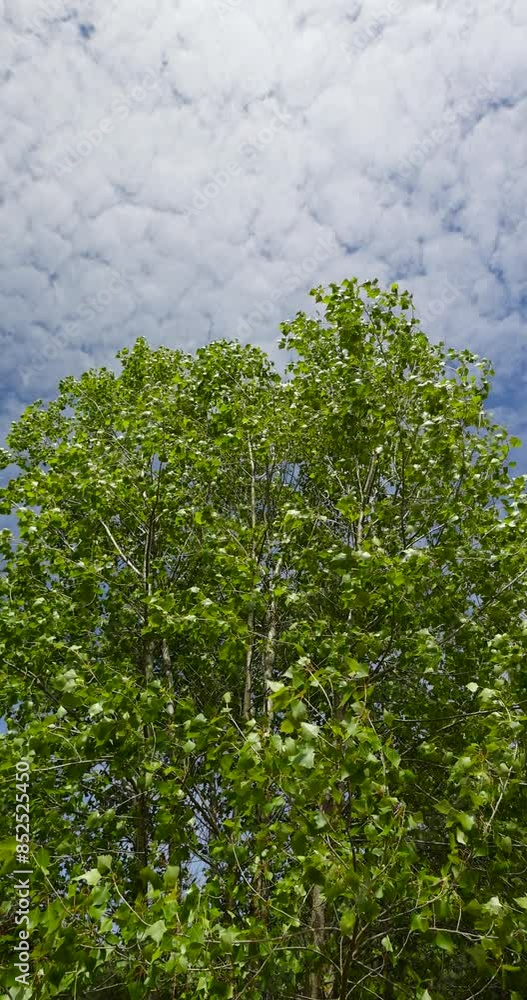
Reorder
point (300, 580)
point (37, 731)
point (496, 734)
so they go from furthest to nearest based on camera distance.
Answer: point (300, 580)
point (37, 731)
point (496, 734)

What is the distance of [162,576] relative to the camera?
10.4m

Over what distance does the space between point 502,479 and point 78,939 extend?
792 cm

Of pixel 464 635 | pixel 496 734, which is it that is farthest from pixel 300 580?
pixel 496 734

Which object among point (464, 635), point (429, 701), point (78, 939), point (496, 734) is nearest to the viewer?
point (78, 939)

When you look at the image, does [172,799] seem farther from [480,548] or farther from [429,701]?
[480,548]

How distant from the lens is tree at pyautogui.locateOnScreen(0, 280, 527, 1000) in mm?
4258

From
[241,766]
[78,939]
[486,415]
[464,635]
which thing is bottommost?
[78,939]

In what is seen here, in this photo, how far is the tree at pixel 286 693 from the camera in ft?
14.0

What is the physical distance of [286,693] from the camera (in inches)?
157

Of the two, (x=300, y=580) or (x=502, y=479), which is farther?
(x=300, y=580)

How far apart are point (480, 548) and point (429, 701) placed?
2403mm

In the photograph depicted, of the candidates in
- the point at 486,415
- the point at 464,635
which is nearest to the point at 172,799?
the point at 464,635

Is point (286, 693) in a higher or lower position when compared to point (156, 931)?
higher

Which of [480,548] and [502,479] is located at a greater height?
[502,479]
